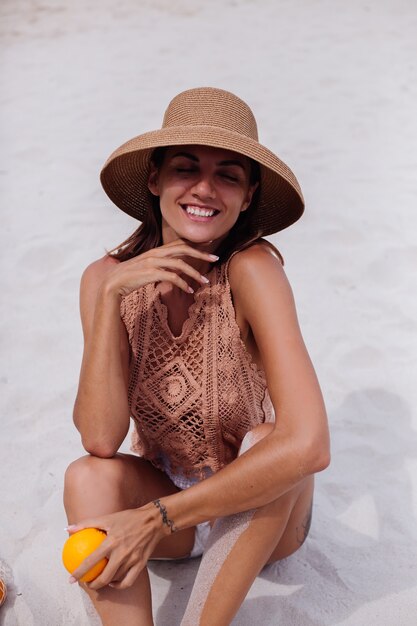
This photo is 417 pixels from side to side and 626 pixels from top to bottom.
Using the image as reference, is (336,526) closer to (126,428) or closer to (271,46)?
(126,428)

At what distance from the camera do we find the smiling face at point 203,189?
2.09 meters

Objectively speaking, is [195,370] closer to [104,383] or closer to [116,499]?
[104,383]

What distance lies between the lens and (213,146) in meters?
2.03

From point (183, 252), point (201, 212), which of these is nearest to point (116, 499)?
point (183, 252)

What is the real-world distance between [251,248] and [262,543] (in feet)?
2.74

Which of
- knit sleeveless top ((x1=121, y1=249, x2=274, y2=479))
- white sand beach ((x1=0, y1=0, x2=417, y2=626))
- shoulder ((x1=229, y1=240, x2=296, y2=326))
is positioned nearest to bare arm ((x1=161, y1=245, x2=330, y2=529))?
shoulder ((x1=229, y1=240, x2=296, y2=326))

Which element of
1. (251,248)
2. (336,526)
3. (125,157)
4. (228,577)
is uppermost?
(125,157)

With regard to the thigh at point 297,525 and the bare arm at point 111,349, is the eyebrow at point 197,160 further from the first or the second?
the thigh at point 297,525

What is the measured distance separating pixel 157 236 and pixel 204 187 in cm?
33

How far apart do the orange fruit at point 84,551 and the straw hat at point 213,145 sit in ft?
3.38

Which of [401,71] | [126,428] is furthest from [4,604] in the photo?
[401,71]

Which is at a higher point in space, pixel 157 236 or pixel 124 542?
pixel 157 236

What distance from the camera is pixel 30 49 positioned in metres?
7.63

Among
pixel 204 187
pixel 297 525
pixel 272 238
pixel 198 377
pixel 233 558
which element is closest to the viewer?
pixel 233 558
